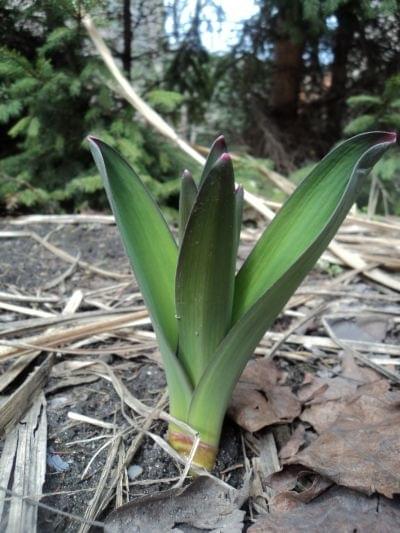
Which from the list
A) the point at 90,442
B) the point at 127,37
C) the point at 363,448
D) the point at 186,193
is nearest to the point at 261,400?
the point at 363,448

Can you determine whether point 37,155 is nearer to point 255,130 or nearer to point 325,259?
point 325,259

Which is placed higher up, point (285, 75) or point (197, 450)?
point (285, 75)

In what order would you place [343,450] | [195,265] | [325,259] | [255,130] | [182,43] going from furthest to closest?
[255,130] → [182,43] → [325,259] → [343,450] → [195,265]

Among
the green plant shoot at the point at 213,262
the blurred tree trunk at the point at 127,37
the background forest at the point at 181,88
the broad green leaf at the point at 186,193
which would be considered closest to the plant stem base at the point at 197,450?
the green plant shoot at the point at 213,262

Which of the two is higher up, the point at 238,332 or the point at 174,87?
the point at 174,87

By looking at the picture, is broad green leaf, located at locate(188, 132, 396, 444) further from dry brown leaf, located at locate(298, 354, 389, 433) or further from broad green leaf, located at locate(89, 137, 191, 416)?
dry brown leaf, located at locate(298, 354, 389, 433)

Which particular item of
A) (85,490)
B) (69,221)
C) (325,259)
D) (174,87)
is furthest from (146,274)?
(174,87)

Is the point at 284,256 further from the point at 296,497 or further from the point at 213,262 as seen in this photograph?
the point at 296,497

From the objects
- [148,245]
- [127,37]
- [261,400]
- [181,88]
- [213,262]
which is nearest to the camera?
[213,262]
